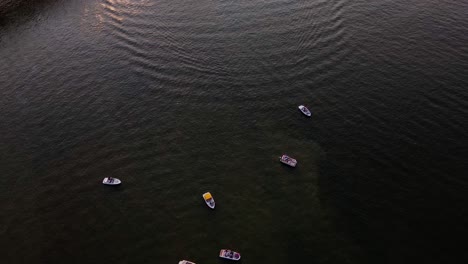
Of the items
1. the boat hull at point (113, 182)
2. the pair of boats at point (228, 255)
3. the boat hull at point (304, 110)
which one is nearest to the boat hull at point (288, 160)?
the boat hull at point (304, 110)

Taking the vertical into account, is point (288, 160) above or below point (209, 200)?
above

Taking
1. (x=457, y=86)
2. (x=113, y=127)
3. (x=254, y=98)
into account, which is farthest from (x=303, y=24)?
(x=113, y=127)

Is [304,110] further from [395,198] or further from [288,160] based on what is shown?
[395,198]

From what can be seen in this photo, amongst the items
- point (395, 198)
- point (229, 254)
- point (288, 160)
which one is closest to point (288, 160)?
point (288, 160)

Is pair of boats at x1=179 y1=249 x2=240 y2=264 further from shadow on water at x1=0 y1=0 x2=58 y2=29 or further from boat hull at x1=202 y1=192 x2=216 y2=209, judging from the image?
shadow on water at x1=0 y1=0 x2=58 y2=29

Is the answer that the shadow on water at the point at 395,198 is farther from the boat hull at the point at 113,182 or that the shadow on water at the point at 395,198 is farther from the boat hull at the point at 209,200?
the boat hull at the point at 113,182

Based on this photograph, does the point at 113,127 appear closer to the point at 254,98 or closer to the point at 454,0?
the point at 254,98
